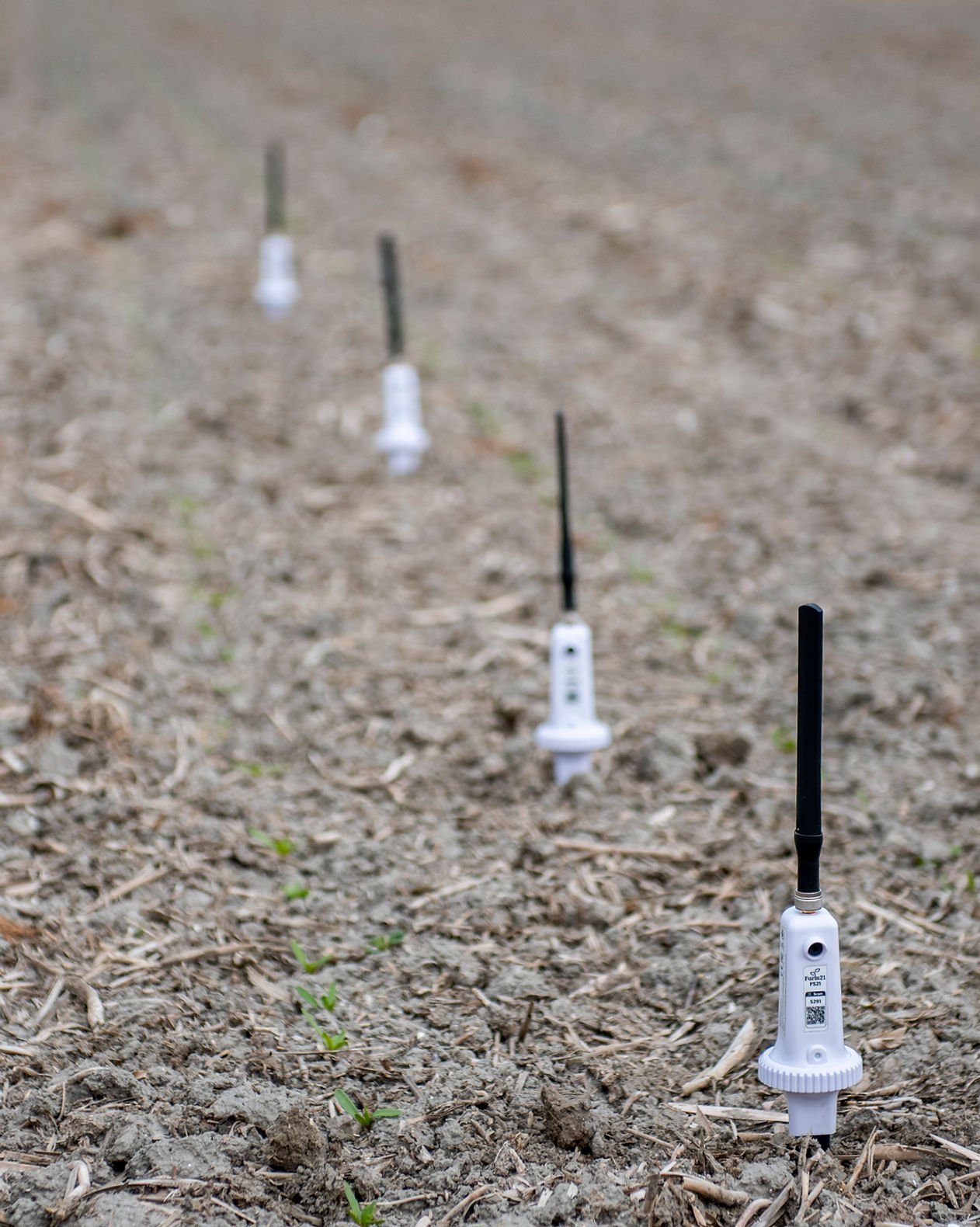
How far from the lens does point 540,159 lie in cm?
946

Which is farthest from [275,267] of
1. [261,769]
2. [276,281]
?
[261,769]

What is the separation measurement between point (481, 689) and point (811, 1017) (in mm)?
1897

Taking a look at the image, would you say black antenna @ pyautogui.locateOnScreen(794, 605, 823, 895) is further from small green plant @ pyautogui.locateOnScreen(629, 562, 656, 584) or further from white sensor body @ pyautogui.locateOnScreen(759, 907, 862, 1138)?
small green plant @ pyautogui.locateOnScreen(629, 562, 656, 584)

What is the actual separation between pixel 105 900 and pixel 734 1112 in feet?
4.68

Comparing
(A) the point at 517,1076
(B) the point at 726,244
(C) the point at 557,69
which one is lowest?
(A) the point at 517,1076

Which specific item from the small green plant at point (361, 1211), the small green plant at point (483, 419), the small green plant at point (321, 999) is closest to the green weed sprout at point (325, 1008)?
the small green plant at point (321, 999)

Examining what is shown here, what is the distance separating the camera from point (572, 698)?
3.10 metres

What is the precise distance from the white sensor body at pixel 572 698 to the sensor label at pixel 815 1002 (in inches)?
46.3

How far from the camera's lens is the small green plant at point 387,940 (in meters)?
2.64

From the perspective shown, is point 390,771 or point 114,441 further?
point 114,441

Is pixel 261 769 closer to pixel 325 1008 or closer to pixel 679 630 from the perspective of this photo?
pixel 325 1008

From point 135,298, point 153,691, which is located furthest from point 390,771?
point 135,298

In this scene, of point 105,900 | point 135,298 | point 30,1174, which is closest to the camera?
point 30,1174

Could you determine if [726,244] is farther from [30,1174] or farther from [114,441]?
[30,1174]
